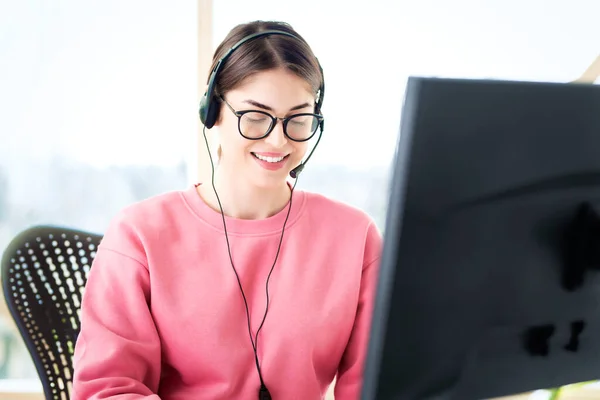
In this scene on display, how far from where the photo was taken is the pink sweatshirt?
41.3 inches

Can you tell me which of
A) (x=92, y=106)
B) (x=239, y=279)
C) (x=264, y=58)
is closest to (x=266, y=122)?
(x=264, y=58)

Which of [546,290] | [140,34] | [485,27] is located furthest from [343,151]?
[546,290]

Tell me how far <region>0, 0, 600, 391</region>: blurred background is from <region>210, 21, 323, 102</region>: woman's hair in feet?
2.44

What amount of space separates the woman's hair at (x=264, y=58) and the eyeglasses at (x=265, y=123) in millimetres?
63

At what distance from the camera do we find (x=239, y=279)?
3.71ft

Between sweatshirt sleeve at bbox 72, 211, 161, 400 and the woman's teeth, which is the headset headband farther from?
sweatshirt sleeve at bbox 72, 211, 161, 400

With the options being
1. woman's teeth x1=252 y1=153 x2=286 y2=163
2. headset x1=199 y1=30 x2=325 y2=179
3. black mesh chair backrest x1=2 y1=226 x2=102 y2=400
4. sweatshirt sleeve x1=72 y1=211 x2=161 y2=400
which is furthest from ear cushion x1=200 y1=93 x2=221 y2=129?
black mesh chair backrest x1=2 y1=226 x2=102 y2=400

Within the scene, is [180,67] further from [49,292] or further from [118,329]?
[118,329]

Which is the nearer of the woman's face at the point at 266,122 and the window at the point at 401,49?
the woman's face at the point at 266,122

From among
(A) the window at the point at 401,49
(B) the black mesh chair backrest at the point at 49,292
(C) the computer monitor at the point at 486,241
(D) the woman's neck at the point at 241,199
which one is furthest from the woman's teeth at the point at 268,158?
(A) the window at the point at 401,49

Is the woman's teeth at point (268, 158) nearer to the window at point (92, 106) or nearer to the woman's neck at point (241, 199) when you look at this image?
the woman's neck at point (241, 199)

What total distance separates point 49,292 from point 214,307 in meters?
0.37

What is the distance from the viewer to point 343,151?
6.32 ft

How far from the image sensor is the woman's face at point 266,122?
106cm
